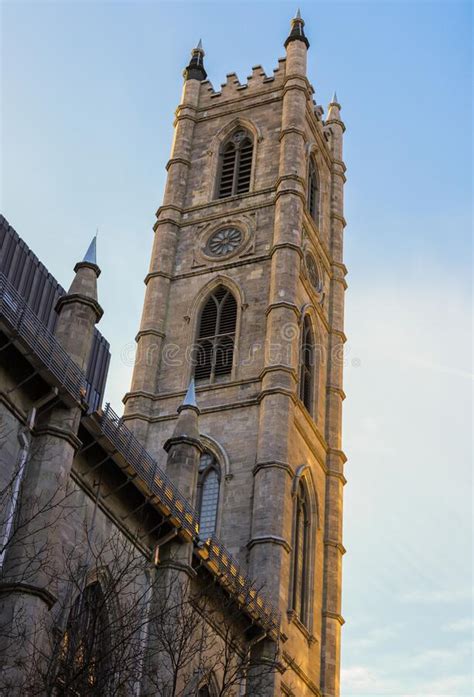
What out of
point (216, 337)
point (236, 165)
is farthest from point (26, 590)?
point (236, 165)

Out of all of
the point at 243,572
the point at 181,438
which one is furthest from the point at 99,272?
the point at 243,572

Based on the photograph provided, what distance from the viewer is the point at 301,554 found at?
3866 cm

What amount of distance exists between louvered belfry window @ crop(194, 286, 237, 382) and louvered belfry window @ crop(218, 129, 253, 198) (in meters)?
6.36

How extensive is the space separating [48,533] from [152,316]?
23769 millimetres

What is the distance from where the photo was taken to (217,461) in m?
38.3

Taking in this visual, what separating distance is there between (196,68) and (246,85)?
447cm

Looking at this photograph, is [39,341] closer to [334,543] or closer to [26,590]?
[26,590]

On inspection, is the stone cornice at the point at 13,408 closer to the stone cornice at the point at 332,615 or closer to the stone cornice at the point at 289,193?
the stone cornice at the point at 332,615

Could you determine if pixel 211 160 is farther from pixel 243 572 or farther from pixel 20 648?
pixel 20 648

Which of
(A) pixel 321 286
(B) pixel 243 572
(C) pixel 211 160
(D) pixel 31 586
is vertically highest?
(C) pixel 211 160

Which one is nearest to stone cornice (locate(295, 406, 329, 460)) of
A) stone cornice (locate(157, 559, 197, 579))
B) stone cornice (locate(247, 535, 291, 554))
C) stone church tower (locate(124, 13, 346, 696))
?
stone church tower (locate(124, 13, 346, 696))

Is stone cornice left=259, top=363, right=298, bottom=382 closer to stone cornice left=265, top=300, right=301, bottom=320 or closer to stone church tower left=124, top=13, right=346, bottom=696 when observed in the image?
stone church tower left=124, top=13, right=346, bottom=696

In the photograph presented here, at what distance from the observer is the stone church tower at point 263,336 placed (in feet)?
121

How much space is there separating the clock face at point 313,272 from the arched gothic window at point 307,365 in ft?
7.90
